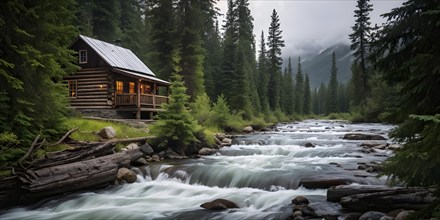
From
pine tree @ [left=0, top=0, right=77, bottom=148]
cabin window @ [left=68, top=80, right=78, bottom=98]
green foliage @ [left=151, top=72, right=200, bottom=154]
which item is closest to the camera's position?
pine tree @ [left=0, top=0, right=77, bottom=148]

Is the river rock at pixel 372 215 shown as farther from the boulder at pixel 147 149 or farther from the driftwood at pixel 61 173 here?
the boulder at pixel 147 149

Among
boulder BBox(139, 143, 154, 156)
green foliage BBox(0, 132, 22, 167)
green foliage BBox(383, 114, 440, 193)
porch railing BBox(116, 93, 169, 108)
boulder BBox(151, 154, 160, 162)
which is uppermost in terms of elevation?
porch railing BBox(116, 93, 169, 108)

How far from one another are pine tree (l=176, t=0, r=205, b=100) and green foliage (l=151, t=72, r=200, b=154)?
47.1 feet

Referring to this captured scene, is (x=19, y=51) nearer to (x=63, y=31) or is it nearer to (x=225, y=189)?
(x=63, y=31)

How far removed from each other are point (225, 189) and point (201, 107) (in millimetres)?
15212

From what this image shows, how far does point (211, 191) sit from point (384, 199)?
6.13m

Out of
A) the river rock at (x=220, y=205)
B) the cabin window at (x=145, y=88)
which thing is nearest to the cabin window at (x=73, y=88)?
the cabin window at (x=145, y=88)

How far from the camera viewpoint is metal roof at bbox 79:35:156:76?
25906 millimetres

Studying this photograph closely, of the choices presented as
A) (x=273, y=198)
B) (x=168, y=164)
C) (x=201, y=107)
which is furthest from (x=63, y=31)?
(x=201, y=107)

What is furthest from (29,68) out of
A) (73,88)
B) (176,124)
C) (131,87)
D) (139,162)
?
(131,87)

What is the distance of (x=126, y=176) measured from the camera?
12.4m

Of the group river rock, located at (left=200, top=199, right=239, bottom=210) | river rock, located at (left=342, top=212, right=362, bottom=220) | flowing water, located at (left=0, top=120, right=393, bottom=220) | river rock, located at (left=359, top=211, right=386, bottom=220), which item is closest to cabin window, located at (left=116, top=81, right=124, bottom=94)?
flowing water, located at (left=0, top=120, right=393, bottom=220)

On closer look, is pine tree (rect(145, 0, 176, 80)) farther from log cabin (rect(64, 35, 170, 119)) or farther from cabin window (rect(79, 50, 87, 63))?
cabin window (rect(79, 50, 87, 63))

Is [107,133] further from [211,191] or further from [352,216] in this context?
[352,216]
